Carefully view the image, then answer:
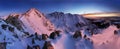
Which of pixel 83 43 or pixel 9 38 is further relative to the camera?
pixel 83 43

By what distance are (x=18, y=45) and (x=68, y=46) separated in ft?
139

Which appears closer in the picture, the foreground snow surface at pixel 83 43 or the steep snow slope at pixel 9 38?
the steep snow slope at pixel 9 38

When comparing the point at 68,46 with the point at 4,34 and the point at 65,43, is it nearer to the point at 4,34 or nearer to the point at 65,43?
the point at 65,43

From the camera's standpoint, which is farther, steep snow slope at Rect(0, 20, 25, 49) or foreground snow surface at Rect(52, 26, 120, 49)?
foreground snow surface at Rect(52, 26, 120, 49)

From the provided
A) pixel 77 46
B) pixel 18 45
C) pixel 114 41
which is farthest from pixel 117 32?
pixel 18 45

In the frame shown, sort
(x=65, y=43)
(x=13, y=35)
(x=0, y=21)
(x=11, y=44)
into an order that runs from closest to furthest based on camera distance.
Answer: (x=11, y=44), (x=13, y=35), (x=0, y=21), (x=65, y=43)

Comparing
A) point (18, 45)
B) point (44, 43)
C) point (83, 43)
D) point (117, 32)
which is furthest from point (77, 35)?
point (18, 45)

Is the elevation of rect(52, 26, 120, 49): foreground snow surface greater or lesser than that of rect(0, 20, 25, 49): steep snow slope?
lesser

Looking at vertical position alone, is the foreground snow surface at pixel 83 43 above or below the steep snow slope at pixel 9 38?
below

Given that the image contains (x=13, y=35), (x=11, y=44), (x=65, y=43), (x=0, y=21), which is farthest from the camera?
(x=65, y=43)

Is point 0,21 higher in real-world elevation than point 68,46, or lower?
→ higher

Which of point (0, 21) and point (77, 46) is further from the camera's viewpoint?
point (77, 46)

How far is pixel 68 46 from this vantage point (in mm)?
177250

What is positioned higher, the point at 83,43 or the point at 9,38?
the point at 9,38
